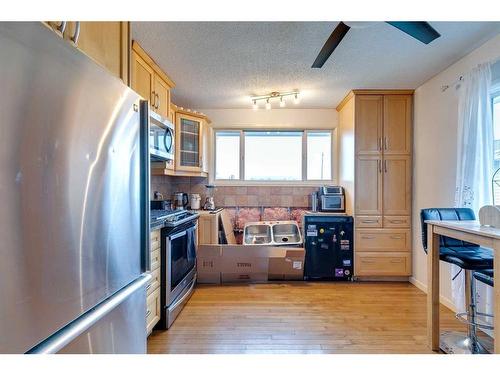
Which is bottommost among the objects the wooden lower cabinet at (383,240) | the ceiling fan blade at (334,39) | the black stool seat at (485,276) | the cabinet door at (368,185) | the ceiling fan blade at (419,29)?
the wooden lower cabinet at (383,240)

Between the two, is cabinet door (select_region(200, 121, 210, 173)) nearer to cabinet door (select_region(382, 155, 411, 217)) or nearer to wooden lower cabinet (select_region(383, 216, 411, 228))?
cabinet door (select_region(382, 155, 411, 217))

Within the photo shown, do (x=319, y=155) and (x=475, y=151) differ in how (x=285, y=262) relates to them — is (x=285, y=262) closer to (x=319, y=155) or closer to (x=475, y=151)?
(x=319, y=155)

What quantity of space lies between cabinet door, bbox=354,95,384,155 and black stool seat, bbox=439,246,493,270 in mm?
1730

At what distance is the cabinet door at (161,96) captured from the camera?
2.90 meters

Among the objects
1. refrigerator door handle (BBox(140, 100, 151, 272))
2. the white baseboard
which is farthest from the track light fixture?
the white baseboard

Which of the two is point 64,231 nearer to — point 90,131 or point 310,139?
point 90,131

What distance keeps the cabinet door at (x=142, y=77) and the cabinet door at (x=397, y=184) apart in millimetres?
2868

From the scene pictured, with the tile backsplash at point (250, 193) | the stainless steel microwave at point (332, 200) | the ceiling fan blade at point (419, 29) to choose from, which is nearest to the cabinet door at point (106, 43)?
the ceiling fan blade at point (419, 29)

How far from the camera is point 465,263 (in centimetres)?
182

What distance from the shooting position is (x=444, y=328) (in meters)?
2.38

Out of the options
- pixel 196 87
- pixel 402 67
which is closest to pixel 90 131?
pixel 196 87

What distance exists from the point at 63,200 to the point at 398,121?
12.4 ft

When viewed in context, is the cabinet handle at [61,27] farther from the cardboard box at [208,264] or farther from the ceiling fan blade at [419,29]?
the cardboard box at [208,264]

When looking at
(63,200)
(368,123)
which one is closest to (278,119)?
(368,123)
